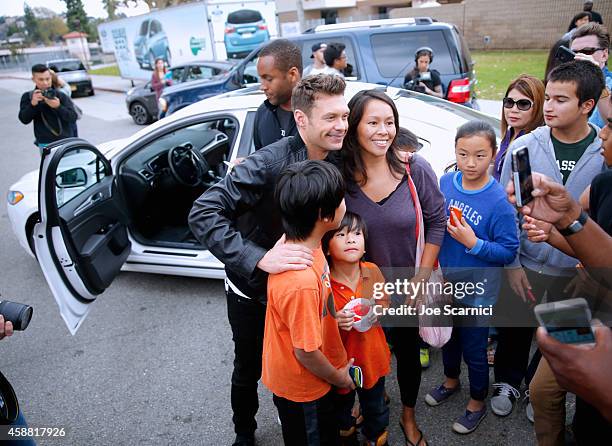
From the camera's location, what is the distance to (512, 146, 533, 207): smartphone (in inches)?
61.9

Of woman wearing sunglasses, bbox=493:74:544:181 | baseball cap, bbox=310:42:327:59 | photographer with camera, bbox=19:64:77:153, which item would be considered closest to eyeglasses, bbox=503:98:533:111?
woman wearing sunglasses, bbox=493:74:544:181

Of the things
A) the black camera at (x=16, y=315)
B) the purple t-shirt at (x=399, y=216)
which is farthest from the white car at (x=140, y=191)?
the black camera at (x=16, y=315)

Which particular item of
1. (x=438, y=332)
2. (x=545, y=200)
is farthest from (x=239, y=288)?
(x=545, y=200)

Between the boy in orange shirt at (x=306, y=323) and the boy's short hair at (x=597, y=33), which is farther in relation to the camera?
the boy's short hair at (x=597, y=33)

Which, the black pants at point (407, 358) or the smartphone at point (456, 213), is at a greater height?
the smartphone at point (456, 213)

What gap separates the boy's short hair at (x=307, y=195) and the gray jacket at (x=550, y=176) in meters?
1.16

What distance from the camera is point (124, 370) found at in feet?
9.91

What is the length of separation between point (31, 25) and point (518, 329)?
10933 cm

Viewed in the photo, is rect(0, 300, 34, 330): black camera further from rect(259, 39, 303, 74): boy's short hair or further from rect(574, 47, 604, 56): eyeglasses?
rect(574, 47, 604, 56): eyeglasses

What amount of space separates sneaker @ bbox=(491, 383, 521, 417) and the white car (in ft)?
4.35

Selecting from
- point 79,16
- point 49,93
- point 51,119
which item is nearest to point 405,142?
point 49,93

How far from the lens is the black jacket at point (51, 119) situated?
19.1 ft

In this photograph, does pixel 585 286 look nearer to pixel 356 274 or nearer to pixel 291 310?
pixel 356 274

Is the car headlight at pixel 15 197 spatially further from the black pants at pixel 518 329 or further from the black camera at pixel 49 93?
the black pants at pixel 518 329
